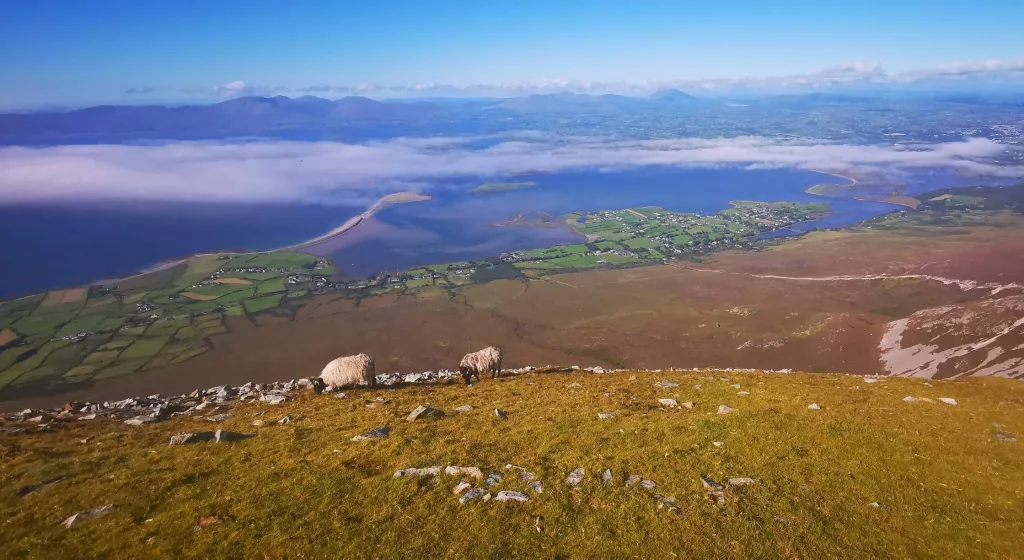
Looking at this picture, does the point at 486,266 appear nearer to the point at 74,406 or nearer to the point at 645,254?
the point at 645,254

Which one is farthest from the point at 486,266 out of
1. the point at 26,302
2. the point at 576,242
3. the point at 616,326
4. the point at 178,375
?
the point at 26,302

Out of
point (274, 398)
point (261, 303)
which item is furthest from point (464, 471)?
point (261, 303)

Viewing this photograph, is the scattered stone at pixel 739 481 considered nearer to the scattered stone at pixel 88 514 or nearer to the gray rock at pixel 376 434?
the gray rock at pixel 376 434

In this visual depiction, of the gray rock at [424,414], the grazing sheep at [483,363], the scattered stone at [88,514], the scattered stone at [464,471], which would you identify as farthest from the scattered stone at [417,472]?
the grazing sheep at [483,363]

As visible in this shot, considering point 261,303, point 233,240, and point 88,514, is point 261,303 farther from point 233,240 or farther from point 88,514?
Result: point 88,514

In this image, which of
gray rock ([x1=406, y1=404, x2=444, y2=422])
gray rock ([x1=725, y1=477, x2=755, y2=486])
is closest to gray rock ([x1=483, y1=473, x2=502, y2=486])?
gray rock ([x1=406, y1=404, x2=444, y2=422])
